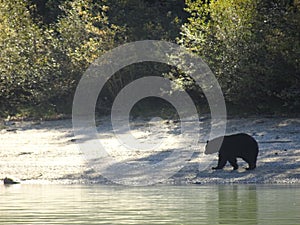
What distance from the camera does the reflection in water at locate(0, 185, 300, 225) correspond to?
1130 cm

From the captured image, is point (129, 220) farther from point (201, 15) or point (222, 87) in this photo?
point (201, 15)

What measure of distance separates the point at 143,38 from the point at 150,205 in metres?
13.7

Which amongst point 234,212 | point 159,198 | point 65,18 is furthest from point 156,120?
point 234,212

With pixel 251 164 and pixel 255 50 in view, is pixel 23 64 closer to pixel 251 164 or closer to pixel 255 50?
pixel 255 50

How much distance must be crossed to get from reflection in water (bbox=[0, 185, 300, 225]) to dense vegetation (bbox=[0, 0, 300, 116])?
19.6 feet

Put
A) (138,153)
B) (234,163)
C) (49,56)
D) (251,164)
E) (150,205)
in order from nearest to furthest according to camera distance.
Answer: (150,205) < (251,164) < (234,163) < (138,153) < (49,56)

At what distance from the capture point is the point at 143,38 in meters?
26.2

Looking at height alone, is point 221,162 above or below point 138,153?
below

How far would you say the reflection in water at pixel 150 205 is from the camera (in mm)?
11297

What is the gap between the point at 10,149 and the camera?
2108 centimetres

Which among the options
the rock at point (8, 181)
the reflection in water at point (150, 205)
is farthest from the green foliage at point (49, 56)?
the reflection in water at point (150, 205)

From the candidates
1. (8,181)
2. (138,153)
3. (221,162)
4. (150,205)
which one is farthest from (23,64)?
(150,205)

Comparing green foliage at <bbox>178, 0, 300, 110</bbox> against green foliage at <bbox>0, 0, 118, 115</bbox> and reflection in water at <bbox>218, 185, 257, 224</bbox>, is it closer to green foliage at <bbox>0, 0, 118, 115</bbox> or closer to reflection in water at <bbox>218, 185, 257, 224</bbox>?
green foliage at <bbox>0, 0, 118, 115</bbox>

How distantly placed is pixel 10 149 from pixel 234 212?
32.6ft
